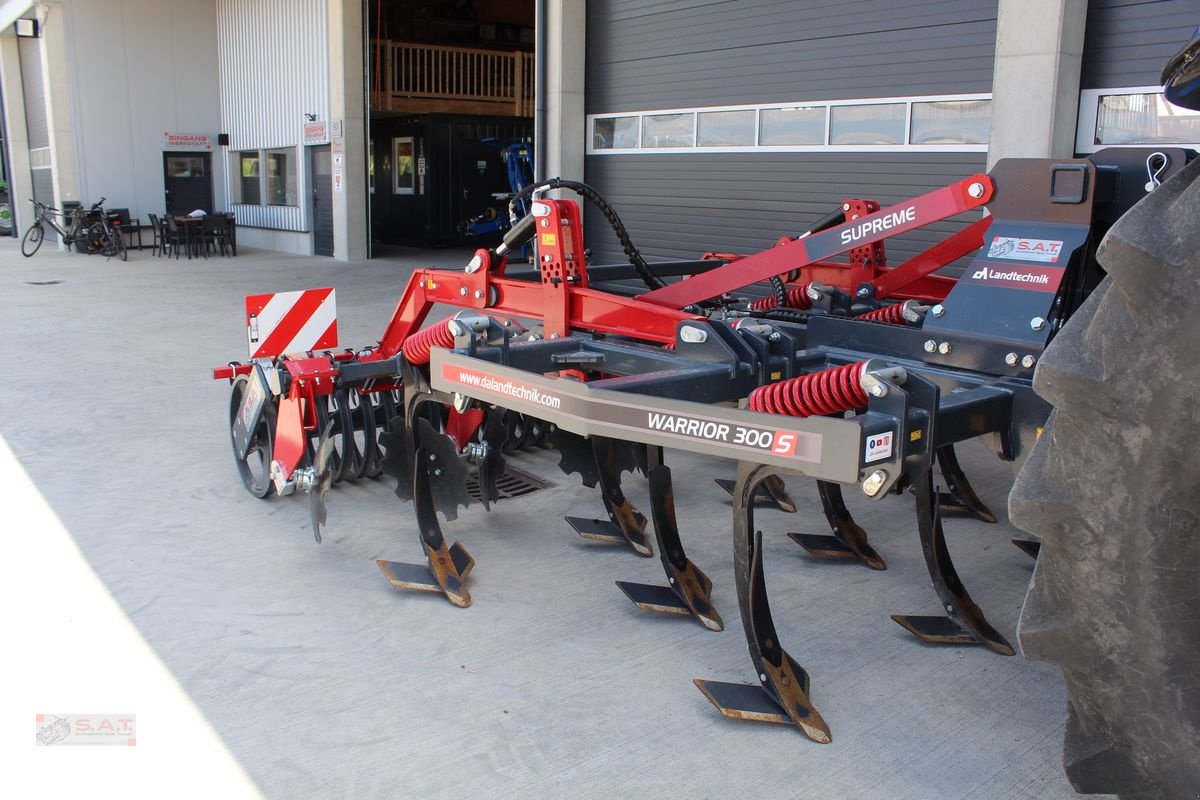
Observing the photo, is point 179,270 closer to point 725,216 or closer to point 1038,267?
point 725,216

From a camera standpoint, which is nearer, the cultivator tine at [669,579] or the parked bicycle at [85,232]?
the cultivator tine at [669,579]

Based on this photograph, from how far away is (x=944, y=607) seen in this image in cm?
368

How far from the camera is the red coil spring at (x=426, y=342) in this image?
12.9 ft

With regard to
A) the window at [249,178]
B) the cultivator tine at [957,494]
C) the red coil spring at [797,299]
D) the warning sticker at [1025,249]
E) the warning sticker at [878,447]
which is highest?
the window at [249,178]

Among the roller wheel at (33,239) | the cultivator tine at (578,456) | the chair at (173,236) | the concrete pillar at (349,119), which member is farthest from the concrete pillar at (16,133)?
the cultivator tine at (578,456)

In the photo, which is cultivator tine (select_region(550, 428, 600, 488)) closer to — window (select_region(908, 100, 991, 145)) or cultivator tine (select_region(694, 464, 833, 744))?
cultivator tine (select_region(694, 464, 833, 744))

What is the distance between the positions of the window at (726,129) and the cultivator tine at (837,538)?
5.91m

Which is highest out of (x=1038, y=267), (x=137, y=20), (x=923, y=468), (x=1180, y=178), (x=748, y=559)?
(x=137, y=20)

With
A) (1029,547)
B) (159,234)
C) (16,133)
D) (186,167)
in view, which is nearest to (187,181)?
(186,167)

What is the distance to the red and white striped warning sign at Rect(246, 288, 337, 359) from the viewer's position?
4992 mm

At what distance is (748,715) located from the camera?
299cm

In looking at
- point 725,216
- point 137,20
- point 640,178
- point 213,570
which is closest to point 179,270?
point 137,20

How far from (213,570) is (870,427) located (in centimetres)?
289

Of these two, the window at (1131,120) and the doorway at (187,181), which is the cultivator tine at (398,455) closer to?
the window at (1131,120)
